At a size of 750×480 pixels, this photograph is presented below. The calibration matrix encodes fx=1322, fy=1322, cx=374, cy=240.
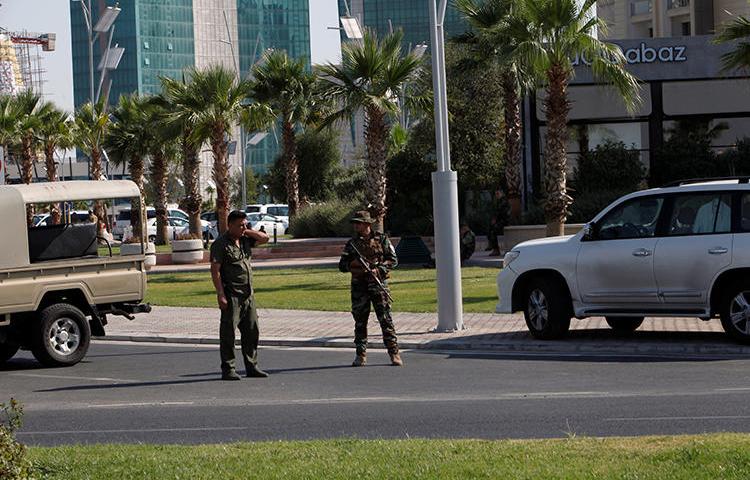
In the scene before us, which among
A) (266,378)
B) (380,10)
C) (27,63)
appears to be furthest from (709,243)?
(27,63)

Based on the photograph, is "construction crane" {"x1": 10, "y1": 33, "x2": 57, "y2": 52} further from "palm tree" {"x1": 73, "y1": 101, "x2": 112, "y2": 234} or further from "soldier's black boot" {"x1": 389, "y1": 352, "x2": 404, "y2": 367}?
"soldier's black boot" {"x1": 389, "y1": 352, "x2": 404, "y2": 367}

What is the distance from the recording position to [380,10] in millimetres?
143875

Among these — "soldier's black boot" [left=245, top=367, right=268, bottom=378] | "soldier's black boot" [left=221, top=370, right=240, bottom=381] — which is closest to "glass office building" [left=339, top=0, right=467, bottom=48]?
"soldier's black boot" [left=245, top=367, right=268, bottom=378]

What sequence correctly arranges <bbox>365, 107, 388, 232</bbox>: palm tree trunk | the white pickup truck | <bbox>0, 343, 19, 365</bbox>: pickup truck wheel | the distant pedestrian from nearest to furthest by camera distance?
the white pickup truck → <bbox>0, 343, 19, 365</bbox>: pickup truck wheel → the distant pedestrian → <bbox>365, 107, 388, 232</bbox>: palm tree trunk

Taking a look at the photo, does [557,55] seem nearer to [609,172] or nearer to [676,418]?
[609,172]

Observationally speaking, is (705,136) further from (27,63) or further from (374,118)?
(27,63)

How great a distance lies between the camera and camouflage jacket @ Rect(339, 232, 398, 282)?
1543 cm

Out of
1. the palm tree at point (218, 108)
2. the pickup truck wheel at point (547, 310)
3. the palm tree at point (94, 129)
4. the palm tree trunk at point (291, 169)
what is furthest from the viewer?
the palm tree at point (94, 129)

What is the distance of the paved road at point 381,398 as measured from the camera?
10695 millimetres

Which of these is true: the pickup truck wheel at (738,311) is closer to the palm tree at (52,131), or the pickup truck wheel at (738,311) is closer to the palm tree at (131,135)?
the palm tree at (131,135)

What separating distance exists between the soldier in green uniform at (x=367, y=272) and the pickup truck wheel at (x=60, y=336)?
12.7 ft

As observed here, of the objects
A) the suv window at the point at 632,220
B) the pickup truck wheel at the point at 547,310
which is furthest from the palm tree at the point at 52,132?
the suv window at the point at 632,220

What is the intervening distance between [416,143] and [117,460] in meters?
40.7

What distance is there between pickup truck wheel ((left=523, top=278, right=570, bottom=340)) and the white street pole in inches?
62.6
